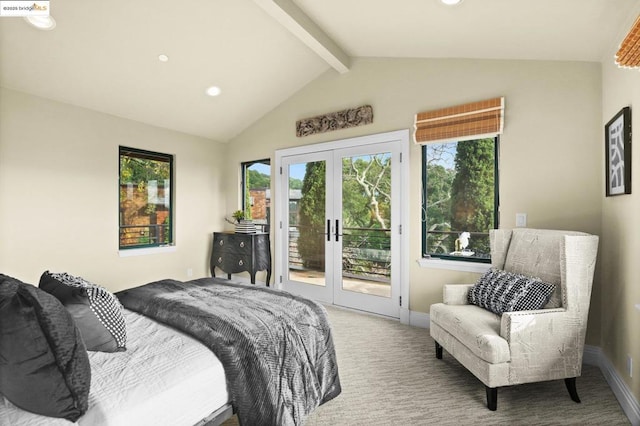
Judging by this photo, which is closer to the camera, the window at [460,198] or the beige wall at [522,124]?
the beige wall at [522,124]

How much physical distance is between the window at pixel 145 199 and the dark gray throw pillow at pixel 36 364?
330 cm

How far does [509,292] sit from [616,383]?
2.85 ft

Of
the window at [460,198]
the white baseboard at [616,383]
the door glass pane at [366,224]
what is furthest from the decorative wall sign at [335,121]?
the white baseboard at [616,383]

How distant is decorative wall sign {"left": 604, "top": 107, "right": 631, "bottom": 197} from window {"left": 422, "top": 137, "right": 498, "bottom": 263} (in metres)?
0.84

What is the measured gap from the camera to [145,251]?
4.23 meters

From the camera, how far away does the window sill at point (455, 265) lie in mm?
3075

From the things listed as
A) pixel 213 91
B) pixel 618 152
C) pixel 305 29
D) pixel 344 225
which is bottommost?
pixel 344 225

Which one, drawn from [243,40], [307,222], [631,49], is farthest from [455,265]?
[243,40]

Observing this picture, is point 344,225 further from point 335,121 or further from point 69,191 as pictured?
point 69,191

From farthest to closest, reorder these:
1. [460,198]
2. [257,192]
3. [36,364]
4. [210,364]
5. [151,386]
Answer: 1. [257,192]
2. [460,198]
3. [210,364]
4. [151,386]
5. [36,364]

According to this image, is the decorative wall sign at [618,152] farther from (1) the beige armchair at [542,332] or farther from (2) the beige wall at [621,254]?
Result: (1) the beige armchair at [542,332]

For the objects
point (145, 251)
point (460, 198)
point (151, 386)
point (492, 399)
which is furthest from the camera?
point (145, 251)

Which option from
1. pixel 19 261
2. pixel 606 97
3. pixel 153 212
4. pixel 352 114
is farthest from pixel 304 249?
pixel 606 97

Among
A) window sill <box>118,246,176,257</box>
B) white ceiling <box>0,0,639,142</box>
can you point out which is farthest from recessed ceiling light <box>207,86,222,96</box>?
window sill <box>118,246,176,257</box>
